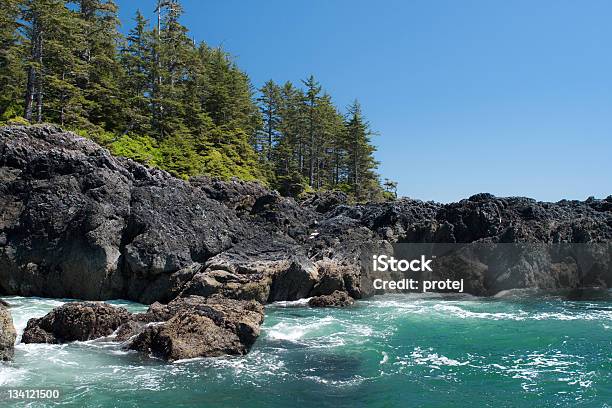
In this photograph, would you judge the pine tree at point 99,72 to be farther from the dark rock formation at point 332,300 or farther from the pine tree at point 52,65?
the dark rock formation at point 332,300

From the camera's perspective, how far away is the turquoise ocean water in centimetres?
1786

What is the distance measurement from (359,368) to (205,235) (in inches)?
742

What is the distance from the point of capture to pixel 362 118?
257ft

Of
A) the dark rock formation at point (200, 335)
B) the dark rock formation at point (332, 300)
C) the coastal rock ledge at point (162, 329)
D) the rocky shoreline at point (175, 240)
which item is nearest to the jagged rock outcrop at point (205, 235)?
the rocky shoreline at point (175, 240)

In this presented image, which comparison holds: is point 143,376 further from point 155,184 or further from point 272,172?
point 272,172

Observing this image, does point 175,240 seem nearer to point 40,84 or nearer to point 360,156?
point 40,84

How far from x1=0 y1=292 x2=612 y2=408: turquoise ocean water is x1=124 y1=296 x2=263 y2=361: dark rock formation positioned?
0.64 m

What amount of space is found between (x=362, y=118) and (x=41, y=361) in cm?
6378

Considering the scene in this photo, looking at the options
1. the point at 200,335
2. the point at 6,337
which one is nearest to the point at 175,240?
the point at 200,335

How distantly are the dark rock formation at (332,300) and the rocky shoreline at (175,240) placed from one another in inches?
4.3

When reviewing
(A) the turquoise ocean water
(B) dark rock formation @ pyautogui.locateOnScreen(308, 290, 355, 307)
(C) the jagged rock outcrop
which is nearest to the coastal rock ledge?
(A) the turquoise ocean water

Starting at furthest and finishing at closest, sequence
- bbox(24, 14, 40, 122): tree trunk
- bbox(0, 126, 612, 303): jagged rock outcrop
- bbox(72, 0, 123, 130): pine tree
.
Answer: bbox(72, 0, 123, 130): pine tree, bbox(24, 14, 40, 122): tree trunk, bbox(0, 126, 612, 303): jagged rock outcrop

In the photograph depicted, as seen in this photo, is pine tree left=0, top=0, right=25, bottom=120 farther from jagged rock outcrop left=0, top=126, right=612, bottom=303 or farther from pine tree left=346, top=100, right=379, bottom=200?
pine tree left=346, top=100, right=379, bottom=200

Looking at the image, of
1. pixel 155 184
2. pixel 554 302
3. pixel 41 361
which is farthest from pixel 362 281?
pixel 41 361
